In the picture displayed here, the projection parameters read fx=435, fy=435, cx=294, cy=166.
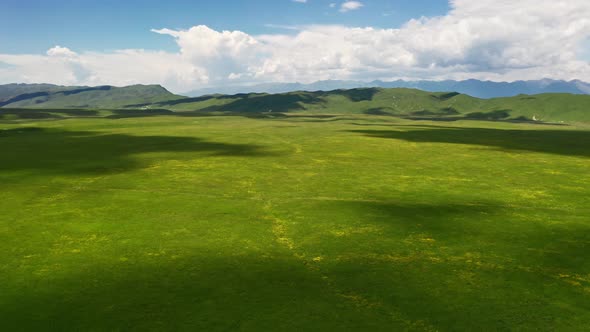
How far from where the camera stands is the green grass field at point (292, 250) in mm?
19891

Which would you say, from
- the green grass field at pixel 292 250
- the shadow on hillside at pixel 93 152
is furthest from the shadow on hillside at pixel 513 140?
the shadow on hillside at pixel 93 152

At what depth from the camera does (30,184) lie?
49.3m

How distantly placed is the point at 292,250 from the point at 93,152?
209 ft

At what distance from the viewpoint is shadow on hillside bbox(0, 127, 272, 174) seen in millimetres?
62281

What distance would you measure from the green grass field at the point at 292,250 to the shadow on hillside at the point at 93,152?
8.49 feet

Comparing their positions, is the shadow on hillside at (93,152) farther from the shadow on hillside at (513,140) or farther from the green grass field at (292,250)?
the shadow on hillside at (513,140)

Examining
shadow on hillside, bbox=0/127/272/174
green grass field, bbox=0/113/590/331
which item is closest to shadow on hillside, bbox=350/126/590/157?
green grass field, bbox=0/113/590/331

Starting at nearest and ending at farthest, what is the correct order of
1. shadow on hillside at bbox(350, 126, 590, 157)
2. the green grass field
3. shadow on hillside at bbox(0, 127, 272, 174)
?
the green grass field
shadow on hillside at bbox(0, 127, 272, 174)
shadow on hillside at bbox(350, 126, 590, 157)

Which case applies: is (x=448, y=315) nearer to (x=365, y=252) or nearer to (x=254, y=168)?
(x=365, y=252)

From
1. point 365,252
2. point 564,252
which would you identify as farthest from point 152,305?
point 564,252

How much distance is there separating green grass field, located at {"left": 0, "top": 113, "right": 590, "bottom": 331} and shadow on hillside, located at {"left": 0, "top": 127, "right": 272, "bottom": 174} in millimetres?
2587

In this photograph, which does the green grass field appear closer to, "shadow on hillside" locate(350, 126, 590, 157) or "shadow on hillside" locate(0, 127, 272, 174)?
"shadow on hillside" locate(0, 127, 272, 174)

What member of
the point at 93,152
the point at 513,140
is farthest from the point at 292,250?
the point at 513,140

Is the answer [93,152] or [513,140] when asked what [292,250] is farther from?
[513,140]
